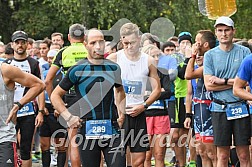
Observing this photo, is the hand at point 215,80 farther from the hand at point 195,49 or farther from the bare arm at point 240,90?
the hand at point 195,49

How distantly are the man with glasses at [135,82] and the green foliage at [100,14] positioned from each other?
51.8 feet

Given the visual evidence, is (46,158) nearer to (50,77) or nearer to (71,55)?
(50,77)

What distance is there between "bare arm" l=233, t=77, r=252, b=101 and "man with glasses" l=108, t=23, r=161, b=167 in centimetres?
168

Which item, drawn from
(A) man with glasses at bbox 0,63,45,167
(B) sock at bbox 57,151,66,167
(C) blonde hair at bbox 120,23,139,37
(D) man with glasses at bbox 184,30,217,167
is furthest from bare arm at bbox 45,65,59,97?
(A) man with glasses at bbox 0,63,45,167

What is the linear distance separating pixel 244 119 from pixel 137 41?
1.91m

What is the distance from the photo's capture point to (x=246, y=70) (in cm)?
815

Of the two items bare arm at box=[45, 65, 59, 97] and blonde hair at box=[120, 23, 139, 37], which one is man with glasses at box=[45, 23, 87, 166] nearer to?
bare arm at box=[45, 65, 59, 97]

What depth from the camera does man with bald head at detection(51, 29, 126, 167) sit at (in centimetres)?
800

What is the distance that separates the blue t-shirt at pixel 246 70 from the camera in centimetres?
811

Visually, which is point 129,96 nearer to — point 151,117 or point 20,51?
point 151,117

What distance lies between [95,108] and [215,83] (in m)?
1.82

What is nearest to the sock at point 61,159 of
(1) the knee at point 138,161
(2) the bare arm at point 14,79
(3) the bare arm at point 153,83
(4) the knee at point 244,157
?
(1) the knee at point 138,161

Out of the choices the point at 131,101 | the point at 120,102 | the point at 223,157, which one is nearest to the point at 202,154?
the point at 223,157

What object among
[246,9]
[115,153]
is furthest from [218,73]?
[246,9]
